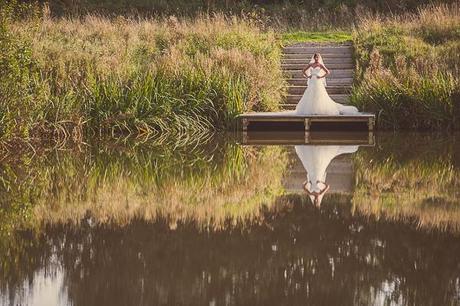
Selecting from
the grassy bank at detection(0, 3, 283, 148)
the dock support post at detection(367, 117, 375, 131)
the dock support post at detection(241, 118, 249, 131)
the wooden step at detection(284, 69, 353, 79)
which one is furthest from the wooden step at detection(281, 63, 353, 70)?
the dock support post at detection(367, 117, 375, 131)

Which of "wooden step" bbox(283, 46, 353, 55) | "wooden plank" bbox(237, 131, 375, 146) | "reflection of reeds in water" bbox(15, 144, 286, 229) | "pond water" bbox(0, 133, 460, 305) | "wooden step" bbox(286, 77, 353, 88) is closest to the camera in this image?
"pond water" bbox(0, 133, 460, 305)

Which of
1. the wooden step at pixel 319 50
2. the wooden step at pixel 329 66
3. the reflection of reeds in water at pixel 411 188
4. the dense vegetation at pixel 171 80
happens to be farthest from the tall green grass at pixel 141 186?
the wooden step at pixel 319 50

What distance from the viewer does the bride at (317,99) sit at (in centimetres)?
1839

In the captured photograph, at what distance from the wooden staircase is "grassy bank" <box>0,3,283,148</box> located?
1.56 feet

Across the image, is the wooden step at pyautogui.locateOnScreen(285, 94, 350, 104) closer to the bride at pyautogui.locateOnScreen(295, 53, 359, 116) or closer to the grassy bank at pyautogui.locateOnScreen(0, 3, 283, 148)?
the grassy bank at pyautogui.locateOnScreen(0, 3, 283, 148)

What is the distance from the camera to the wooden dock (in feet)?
59.1

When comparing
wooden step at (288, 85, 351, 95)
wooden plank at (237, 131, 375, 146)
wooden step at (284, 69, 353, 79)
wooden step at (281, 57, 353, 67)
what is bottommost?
wooden plank at (237, 131, 375, 146)

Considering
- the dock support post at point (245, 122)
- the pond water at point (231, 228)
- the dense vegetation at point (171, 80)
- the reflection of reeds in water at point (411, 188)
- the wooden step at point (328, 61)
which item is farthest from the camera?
the wooden step at point (328, 61)

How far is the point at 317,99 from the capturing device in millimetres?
18422

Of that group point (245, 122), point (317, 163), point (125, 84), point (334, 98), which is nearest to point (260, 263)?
point (317, 163)

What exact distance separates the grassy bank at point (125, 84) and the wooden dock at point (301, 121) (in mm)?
410

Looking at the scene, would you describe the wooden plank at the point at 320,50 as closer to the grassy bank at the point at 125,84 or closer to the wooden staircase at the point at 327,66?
the wooden staircase at the point at 327,66

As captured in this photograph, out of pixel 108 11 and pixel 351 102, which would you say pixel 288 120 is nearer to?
pixel 351 102

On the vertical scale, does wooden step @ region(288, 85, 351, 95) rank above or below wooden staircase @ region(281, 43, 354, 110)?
below
